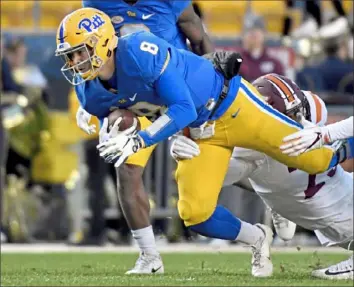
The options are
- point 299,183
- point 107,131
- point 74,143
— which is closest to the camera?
point 107,131

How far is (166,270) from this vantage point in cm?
755

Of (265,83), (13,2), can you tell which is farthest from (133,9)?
(13,2)

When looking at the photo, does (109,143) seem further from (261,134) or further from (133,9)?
(133,9)

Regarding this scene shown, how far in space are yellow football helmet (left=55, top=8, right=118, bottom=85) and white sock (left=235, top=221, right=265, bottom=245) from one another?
4.13ft

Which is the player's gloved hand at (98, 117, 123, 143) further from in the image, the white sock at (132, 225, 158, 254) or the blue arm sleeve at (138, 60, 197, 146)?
the white sock at (132, 225, 158, 254)

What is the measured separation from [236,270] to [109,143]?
161cm

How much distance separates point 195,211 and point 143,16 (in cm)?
153

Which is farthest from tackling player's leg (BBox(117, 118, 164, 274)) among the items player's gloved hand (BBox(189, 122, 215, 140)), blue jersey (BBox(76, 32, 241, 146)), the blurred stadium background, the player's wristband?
the blurred stadium background

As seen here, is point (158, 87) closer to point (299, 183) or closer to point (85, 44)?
point (85, 44)

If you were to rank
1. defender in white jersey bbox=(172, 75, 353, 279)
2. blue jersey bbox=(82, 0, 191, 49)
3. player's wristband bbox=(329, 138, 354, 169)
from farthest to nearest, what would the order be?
blue jersey bbox=(82, 0, 191, 49), defender in white jersey bbox=(172, 75, 353, 279), player's wristband bbox=(329, 138, 354, 169)

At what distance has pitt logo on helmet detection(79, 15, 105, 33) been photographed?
252 inches

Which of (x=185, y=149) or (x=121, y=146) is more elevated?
(x=121, y=146)

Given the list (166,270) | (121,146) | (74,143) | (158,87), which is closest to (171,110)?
(158,87)

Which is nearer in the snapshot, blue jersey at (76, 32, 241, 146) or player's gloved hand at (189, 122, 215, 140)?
blue jersey at (76, 32, 241, 146)
